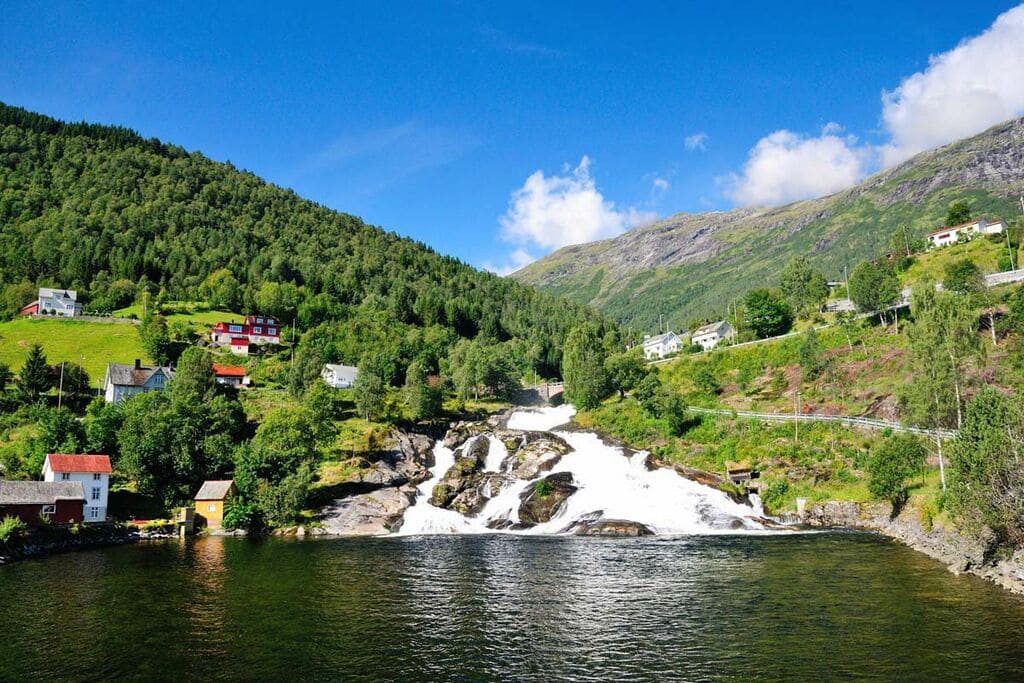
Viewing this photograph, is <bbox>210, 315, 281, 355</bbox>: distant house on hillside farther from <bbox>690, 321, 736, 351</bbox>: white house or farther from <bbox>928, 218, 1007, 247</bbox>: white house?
<bbox>928, 218, 1007, 247</bbox>: white house

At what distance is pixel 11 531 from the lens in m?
57.5

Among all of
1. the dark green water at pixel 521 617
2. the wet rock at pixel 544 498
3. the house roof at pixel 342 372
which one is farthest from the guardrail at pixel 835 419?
the house roof at pixel 342 372

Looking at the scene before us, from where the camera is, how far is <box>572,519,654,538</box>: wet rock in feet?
215

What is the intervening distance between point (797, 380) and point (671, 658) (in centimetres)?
8501

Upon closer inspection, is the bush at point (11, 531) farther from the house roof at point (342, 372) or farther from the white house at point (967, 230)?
the white house at point (967, 230)

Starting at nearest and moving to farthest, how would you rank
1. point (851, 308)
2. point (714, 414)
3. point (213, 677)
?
point (213, 677), point (714, 414), point (851, 308)

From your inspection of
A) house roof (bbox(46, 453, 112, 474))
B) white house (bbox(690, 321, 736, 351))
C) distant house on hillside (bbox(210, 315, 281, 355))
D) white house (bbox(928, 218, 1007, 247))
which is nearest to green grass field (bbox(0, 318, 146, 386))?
distant house on hillside (bbox(210, 315, 281, 355))

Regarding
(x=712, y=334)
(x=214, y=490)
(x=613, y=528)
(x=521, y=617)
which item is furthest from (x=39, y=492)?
(x=712, y=334)

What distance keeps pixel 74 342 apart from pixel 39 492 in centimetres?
7643

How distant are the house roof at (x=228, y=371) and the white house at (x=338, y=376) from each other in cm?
1579

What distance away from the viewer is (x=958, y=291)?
92688 millimetres

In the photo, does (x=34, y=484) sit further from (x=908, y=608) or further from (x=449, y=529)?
(x=908, y=608)

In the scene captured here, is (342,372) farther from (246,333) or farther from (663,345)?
(663,345)

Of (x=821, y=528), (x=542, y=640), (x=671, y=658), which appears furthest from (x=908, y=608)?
(x=821, y=528)
